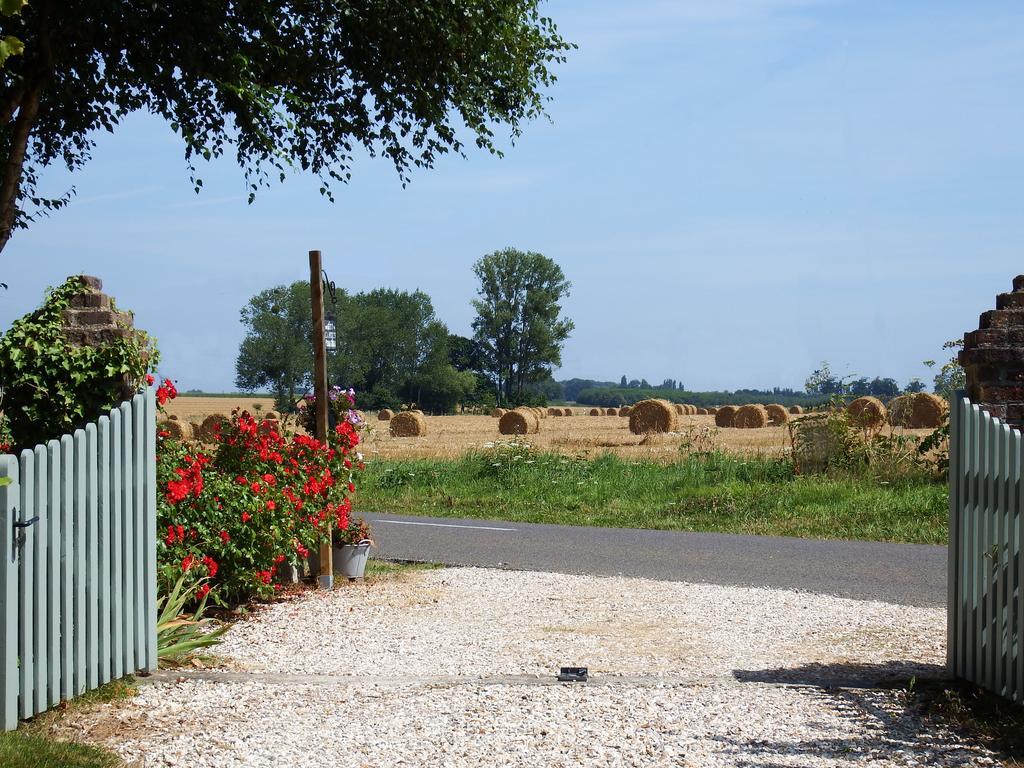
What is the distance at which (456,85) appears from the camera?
15781 millimetres

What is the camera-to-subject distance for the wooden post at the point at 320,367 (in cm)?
927

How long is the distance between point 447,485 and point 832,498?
673cm

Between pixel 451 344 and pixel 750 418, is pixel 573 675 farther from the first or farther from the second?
pixel 451 344

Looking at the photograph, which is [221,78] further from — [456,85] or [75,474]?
[75,474]

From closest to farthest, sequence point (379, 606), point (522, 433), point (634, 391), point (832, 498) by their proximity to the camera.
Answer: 1. point (379, 606)
2. point (832, 498)
3. point (522, 433)
4. point (634, 391)

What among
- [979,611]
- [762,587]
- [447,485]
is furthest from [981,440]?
[447,485]

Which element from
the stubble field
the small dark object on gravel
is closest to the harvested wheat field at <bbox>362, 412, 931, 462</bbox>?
the stubble field

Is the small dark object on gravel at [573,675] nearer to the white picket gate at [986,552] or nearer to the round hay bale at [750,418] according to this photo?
the white picket gate at [986,552]

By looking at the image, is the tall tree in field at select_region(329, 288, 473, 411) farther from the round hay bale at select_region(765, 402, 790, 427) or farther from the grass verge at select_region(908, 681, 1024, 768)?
the grass verge at select_region(908, 681, 1024, 768)

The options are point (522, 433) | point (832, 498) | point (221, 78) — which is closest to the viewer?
point (221, 78)

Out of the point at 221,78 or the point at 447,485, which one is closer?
the point at 221,78

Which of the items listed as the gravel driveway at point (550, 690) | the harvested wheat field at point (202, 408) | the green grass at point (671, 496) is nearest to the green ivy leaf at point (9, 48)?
the gravel driveway at point (550, 690)

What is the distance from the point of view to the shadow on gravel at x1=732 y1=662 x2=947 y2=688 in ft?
19.0

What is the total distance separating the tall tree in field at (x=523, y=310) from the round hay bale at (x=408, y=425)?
40.3 m
